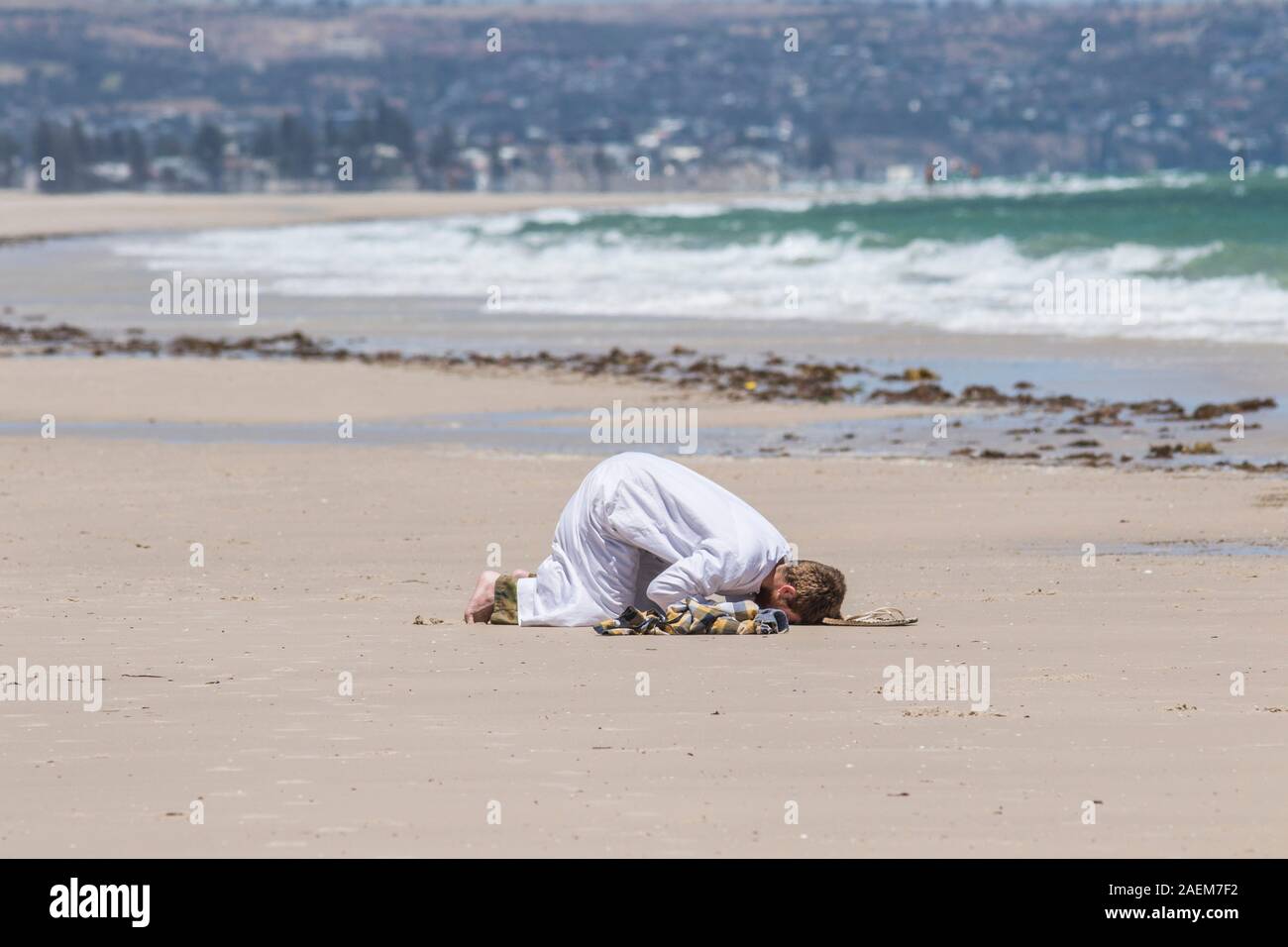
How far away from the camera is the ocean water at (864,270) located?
30.9 meters

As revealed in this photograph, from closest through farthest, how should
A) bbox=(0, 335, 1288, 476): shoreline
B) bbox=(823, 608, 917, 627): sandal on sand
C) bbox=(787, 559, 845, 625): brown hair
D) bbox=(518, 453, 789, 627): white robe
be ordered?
bbox=(518, 453, 789, 627): white robe → bbox=(787, 559, 845, 625): brown hair → bbox=(823, 608, 917, 627): sandal on sand → bbox=(0, 335, 1288, 476): shoreline

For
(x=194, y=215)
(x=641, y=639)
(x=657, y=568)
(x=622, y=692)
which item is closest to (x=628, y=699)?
(x=622, y=692)

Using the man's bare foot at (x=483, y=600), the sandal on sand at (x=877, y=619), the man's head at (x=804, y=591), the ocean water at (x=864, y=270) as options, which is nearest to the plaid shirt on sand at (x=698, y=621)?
the man's head at (x=804, y=591)

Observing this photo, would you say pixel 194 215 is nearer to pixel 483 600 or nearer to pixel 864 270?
pixel 864 270

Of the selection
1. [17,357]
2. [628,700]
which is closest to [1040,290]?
[17,357]

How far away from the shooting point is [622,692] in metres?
7.14

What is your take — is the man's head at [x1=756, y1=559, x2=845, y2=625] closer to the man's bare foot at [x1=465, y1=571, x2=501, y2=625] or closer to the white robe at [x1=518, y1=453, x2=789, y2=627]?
the white robe at [x1=518, y1=453, x2=789, y2=627]

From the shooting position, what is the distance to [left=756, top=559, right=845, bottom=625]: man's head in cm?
838

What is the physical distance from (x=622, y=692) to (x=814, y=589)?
1470 millimetres

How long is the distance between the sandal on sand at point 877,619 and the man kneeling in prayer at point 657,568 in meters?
0.05

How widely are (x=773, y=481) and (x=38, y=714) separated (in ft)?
25.3

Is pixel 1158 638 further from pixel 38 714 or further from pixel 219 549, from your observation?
pixel 219 549

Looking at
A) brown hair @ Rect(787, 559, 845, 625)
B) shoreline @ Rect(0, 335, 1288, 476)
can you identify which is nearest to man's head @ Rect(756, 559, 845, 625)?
brown hair @ Rect(787, 559, 845, 625)
